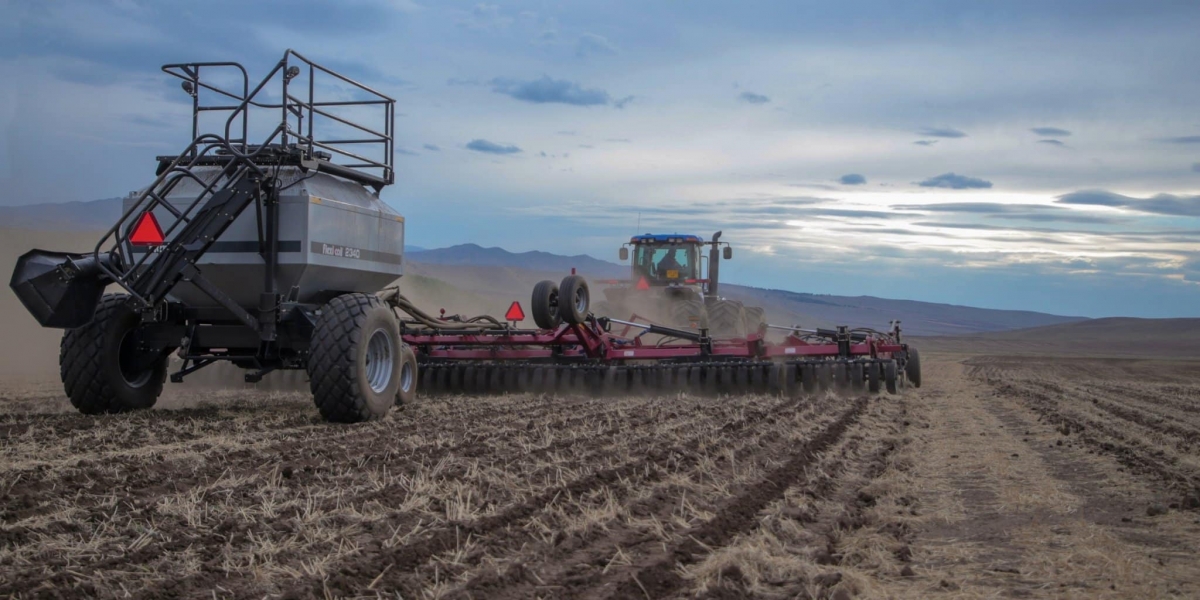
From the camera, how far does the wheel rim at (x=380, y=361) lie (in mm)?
8883

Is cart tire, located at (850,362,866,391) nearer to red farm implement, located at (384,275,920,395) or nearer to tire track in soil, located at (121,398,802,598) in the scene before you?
red farm implement, located at (384,275,920,395)

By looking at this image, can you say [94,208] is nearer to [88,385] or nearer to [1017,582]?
[88,385]

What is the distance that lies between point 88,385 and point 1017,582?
7.14 meters

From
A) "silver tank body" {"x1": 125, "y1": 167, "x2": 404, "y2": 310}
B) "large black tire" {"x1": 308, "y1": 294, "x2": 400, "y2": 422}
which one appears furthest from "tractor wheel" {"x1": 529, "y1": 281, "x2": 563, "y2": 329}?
"large black tire" {"x1": 308, "y1": 294, "x2": 400, "y2": 422}

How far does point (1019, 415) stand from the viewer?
11727 millimetres

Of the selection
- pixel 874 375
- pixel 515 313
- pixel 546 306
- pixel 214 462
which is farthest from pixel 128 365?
pixel 874 375

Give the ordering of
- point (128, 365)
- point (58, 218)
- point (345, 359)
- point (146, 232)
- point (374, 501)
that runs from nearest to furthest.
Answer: point (374, 501), point (345, 359), point (146, 232), point (128, 365), point (58, 218)

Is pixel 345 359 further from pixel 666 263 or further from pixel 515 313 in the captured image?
pixel 666 263

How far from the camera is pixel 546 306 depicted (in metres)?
12.8

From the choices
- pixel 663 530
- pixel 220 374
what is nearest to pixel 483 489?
pixel 663 530

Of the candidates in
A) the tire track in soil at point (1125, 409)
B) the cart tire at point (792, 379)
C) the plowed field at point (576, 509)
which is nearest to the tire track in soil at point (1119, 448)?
the plowed field at point (576, 509)

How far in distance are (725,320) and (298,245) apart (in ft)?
33.7

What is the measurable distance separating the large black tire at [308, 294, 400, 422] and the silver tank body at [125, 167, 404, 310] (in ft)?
1.54

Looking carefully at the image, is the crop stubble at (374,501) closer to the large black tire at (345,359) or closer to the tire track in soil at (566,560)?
the tire track in soil at (566,560)
